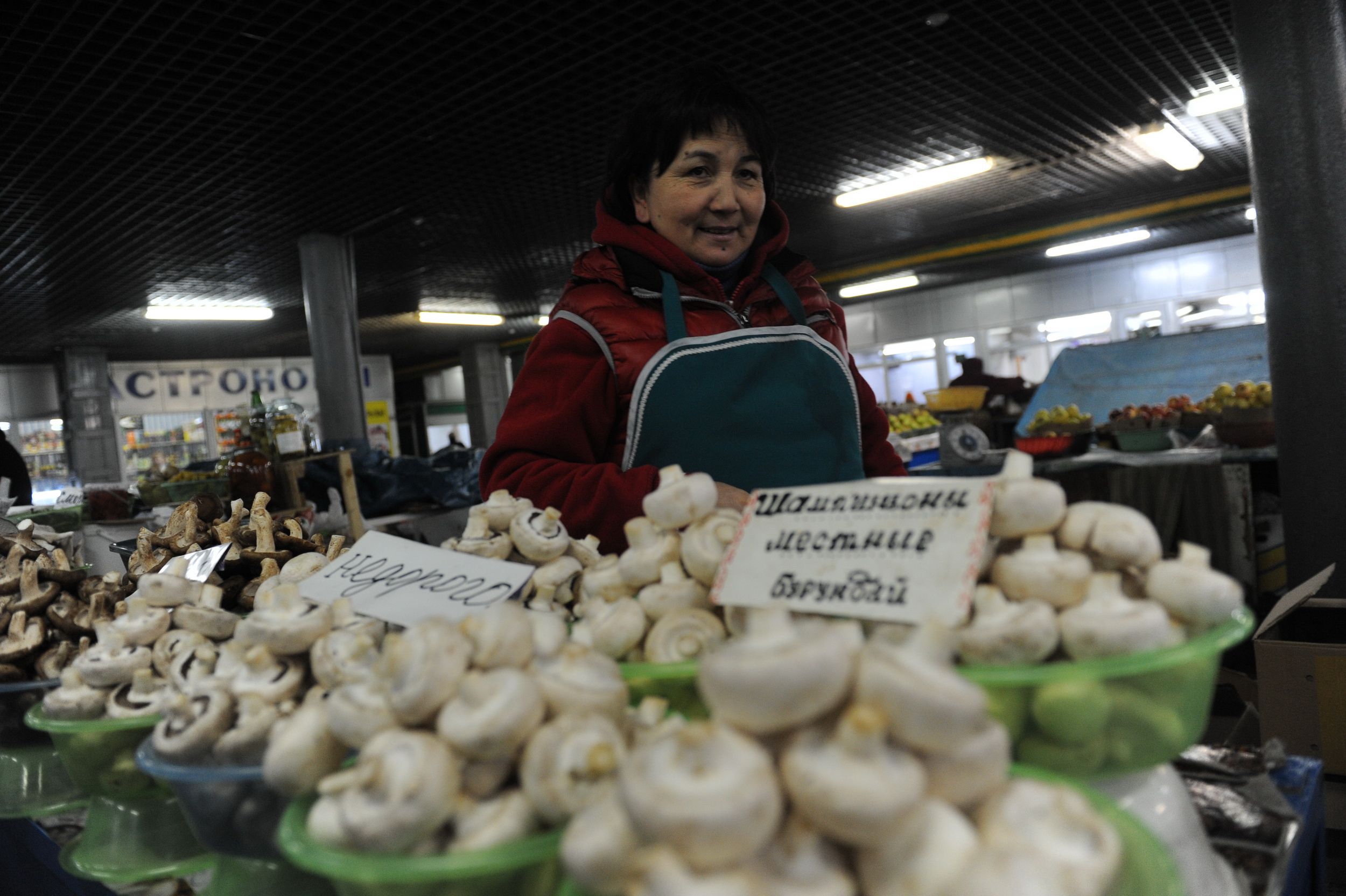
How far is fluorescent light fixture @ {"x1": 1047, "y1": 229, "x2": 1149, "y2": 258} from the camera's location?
10.9m

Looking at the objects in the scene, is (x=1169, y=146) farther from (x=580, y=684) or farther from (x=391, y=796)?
(x=391, y=796)

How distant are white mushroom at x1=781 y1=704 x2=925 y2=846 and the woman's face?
134 centimetres

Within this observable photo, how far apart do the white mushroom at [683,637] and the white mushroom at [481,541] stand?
302 millimetres

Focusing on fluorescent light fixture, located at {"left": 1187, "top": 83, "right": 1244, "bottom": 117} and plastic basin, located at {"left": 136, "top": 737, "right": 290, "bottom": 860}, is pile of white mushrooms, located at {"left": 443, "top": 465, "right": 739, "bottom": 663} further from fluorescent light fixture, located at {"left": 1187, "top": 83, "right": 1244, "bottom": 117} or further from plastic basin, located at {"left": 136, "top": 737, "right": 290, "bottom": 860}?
fluorescent light fixture, located at {"left": 1187, "top": 83, "right": 1244, "bottom": 117}

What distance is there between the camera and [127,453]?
45.3 ft

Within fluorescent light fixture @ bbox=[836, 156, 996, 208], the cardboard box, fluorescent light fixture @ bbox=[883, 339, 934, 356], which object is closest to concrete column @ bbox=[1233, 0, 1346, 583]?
the cardboard box

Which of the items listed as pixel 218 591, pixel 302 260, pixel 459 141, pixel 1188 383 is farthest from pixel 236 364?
pixel 218 591

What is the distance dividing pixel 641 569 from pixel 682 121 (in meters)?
1.07

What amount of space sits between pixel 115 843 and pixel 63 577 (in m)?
0.67

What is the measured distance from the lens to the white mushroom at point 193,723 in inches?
32.0

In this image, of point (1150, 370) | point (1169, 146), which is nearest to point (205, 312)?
point (1150, 370)

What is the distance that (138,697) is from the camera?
1.00 meters

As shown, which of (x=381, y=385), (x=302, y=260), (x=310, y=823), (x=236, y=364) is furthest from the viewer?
(x=381, y=385)

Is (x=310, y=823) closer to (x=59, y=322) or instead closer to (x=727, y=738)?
(x=727, y=738)
